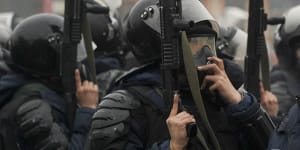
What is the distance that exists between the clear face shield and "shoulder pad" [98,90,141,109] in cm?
32

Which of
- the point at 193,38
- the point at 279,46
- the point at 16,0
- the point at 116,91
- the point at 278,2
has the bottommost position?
the point at 16,0

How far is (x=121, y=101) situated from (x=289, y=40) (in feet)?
5.54

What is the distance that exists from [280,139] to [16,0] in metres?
25.9

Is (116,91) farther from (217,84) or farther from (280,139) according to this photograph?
(280,139)

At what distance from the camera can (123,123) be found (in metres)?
3.43

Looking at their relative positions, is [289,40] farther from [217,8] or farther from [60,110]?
[217,8]

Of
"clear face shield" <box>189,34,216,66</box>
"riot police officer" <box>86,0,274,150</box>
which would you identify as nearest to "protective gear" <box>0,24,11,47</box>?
"riot police officer" <box>86,0,274,150</box>

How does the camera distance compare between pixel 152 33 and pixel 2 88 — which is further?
pixel 2 88

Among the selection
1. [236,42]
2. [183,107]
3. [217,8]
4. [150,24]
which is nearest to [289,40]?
[236,42]

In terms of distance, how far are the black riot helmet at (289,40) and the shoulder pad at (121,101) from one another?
1.28 metres

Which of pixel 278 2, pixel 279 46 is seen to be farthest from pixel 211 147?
pixel 278 2

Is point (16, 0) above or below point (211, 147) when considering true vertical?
below

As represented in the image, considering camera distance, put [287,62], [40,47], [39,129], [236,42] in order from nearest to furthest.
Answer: [39,129] → [40,47] → [287,62] → [236,42]

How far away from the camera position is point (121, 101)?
11.5ft
